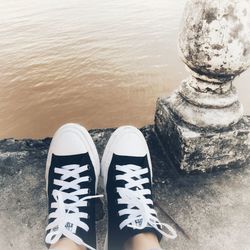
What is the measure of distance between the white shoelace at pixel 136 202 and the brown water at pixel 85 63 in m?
2.56

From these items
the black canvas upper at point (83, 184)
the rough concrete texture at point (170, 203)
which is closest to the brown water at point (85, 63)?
the rough concrete texture at point (170, 203)

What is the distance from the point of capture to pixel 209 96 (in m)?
1.56

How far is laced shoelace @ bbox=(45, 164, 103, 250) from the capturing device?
1.34 metres

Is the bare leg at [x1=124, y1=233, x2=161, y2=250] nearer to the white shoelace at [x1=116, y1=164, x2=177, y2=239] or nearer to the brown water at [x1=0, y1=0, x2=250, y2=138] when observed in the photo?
the white shoelace at [x1=116, y1=164, x2=177, y2=239]

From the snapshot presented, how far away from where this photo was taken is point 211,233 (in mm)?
1427

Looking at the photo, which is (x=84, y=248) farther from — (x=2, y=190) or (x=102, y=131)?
(x=102, y=131)

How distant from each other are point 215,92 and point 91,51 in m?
4.34

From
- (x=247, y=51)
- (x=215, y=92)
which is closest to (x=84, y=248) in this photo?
(x=215, y=92)

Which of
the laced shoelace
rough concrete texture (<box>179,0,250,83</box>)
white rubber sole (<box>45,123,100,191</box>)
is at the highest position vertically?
rough concrete texture (<box>179,0,250,83</box>)

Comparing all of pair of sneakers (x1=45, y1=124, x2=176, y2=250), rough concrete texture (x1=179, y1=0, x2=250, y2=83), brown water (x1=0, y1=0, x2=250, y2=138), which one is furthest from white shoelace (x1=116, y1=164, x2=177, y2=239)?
brown water (x1=0, y1=0, x2=250, y2=138)

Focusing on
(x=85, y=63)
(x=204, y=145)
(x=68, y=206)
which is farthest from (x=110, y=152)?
(x=85, y=63)

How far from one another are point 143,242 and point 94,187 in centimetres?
39

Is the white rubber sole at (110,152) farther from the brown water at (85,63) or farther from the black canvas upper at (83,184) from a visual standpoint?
the brown water at (85,63)

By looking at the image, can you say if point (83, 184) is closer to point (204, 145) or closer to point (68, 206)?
point (68, 206)
